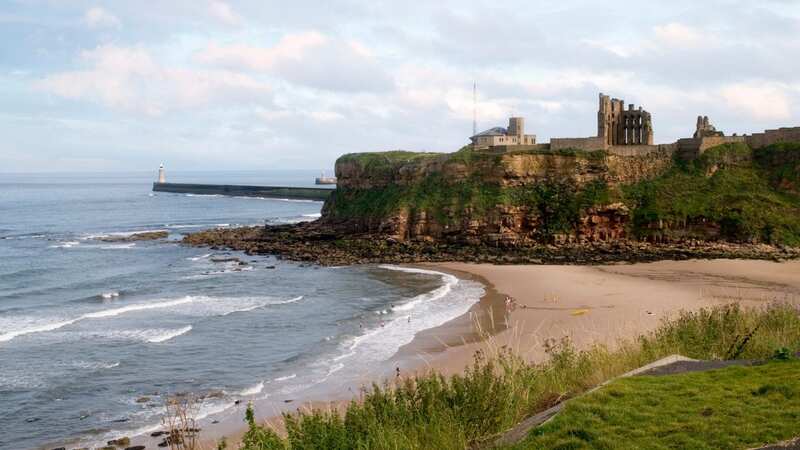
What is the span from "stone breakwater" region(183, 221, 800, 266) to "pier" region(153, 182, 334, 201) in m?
51.5

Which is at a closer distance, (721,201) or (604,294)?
(604,294)

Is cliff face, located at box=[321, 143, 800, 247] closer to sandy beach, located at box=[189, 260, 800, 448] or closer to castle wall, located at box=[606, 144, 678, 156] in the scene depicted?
castle wall, located at box=[606, 144, 678, 156]

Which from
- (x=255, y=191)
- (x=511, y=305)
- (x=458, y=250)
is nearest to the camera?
(x=511, y=305)

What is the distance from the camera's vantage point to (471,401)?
985 centimetres

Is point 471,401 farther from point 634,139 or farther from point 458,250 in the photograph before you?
point 634,139

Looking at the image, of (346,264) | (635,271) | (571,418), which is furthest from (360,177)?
(571,418)

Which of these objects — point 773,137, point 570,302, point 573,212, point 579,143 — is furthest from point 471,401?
point 773,137

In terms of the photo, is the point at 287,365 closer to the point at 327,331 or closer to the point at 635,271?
the point at 327,331

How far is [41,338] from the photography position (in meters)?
26.2

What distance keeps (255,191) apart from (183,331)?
11176cm

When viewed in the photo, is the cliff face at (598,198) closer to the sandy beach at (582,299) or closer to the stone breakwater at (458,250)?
the stone breakwater at (458,250)

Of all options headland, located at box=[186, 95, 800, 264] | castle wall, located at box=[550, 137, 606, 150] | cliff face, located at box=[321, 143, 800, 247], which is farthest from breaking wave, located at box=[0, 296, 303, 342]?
castle wall, located at box=[550, 137, 606, 150]

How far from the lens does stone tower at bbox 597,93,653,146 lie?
5953 centimetres

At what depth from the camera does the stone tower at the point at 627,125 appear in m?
59.5
